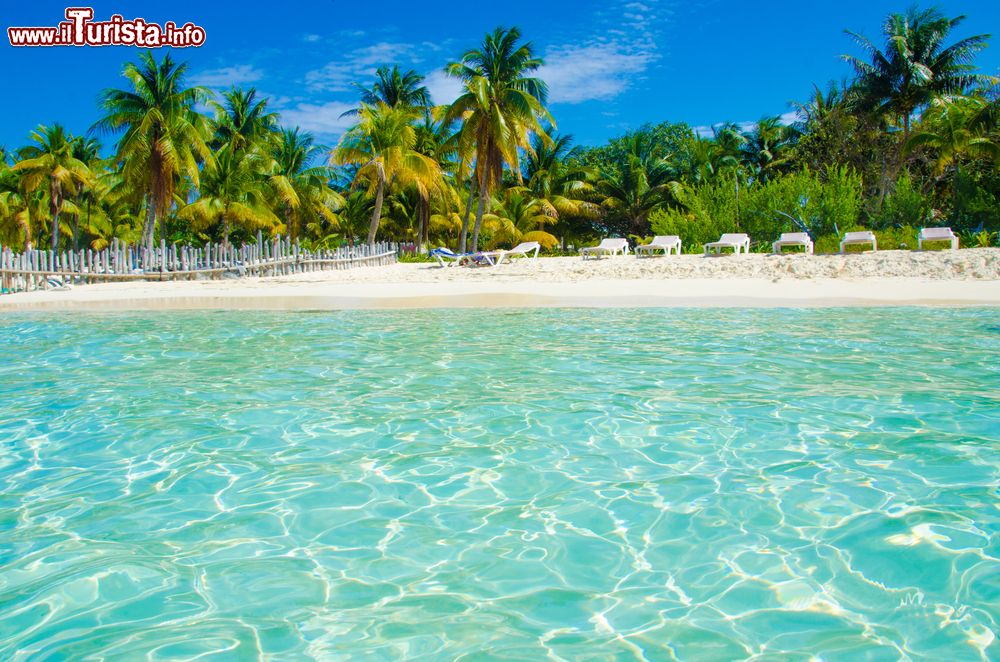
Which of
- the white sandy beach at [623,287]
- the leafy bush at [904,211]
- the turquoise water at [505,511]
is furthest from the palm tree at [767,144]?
the turquoise water at [505,511]

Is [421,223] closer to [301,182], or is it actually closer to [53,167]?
[301,182]

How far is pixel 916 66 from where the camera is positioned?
30859mm

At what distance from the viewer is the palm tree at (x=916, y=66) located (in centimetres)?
3105

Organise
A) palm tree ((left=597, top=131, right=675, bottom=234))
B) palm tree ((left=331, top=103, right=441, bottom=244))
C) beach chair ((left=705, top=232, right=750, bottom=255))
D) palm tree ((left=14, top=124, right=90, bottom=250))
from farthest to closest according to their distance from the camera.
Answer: palm tree ((left=597, top=131, right=675, bottom=234))
palm tree ((left=14, top=124, right=90, bottom=250))
palm tree ((left=331, top=103, right=441, bottom=244))
beach chair ((left=705, top=232, right=750, bottom=255))

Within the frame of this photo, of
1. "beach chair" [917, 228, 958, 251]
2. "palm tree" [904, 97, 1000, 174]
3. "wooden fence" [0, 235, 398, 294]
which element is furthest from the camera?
"palm tree" [904, 97, 1000, 174]

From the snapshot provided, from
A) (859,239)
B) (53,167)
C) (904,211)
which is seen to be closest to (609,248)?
(859,239)

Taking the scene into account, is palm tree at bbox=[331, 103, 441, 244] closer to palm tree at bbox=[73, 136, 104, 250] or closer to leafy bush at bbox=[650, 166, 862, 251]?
leafy bush at bbox=[650, 166, 862, 251]

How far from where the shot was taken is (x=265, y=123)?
37.6 meters

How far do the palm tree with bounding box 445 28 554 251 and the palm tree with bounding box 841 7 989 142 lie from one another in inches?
606

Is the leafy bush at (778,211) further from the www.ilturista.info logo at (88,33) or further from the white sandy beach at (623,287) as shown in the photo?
the www.ilturista.info logo at (88,33)

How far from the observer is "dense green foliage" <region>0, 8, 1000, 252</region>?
79.2ft

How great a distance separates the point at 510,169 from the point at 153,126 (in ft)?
53.4

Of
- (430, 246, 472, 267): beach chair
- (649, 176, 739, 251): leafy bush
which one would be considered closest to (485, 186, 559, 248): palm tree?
(430, 246, 472, 267): beach chair

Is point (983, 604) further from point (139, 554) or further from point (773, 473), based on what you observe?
point (139, 554)
